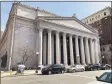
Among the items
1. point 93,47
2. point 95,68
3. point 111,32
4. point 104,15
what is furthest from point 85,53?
point 104,15

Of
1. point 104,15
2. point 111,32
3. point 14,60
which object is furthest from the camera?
point 104,15

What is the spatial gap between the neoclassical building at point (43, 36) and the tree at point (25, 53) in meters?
0.86

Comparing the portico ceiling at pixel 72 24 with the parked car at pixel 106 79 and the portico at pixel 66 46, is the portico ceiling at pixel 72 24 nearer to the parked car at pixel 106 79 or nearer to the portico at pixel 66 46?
the portico at pixel 66 46

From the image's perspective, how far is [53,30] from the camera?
160ft

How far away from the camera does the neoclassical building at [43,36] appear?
142 feet

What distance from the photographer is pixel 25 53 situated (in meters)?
40.9

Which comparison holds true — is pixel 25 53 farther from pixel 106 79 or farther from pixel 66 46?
pixel 106 79

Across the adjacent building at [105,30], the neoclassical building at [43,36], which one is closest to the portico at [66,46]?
the neoclassical building at [43,36]

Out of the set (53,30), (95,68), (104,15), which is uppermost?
(104,15)

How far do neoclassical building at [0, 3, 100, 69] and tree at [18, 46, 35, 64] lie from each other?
86 cm

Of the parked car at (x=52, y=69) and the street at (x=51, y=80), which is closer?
the street at (x=51, y=80)


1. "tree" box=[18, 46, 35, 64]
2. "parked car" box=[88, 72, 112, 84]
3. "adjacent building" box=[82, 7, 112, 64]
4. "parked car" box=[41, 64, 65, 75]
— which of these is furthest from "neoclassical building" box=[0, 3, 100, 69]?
"parked car" box=[88, 72, 112, 84]

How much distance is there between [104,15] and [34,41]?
52.7m

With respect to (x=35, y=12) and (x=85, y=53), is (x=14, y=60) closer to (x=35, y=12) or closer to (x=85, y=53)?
(x=35, y=12)
